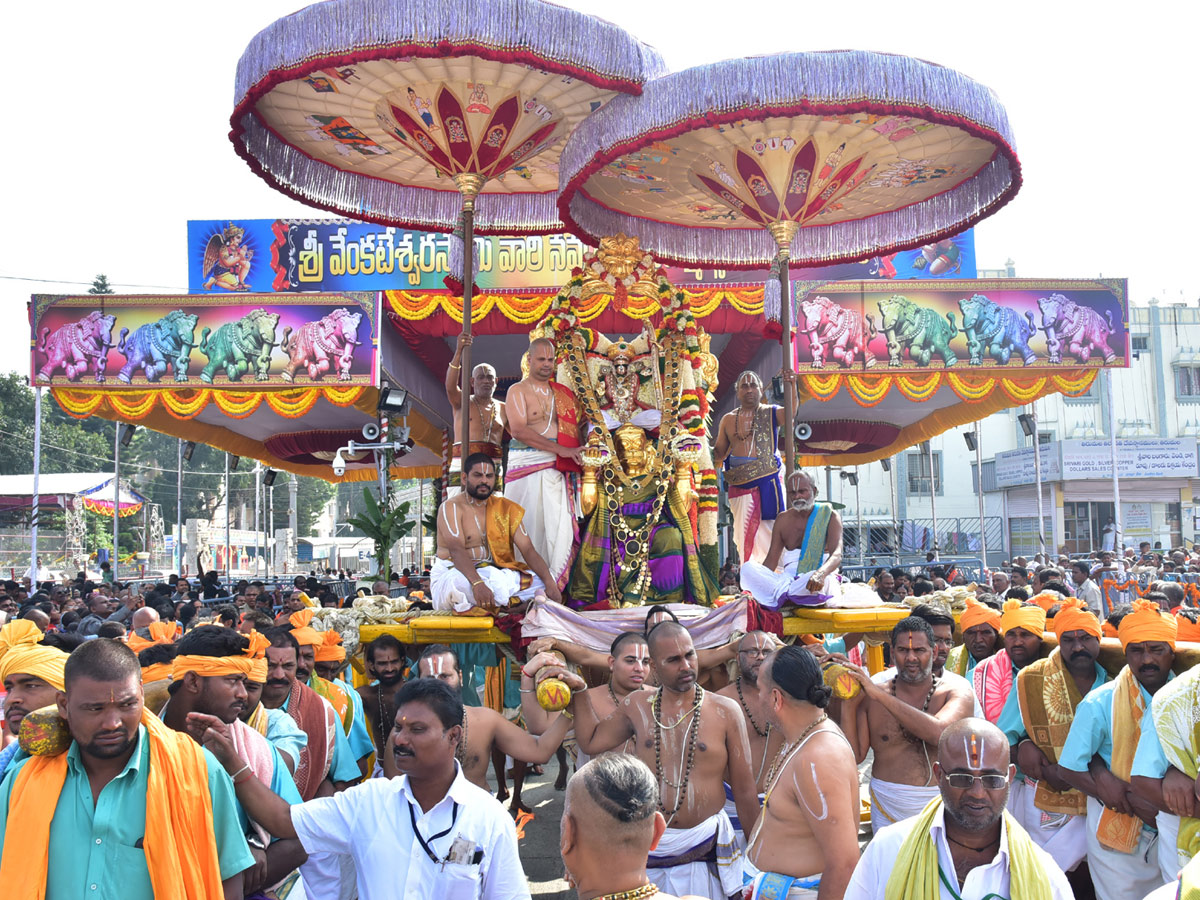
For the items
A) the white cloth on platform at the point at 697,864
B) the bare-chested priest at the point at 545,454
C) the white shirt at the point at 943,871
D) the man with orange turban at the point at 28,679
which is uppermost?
the bare-chested priest at the point at 545,454

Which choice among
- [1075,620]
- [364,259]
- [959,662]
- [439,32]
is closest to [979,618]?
[959,662]

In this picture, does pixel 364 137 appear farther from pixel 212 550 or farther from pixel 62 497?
pixel 212 550

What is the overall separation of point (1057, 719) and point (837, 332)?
858cm

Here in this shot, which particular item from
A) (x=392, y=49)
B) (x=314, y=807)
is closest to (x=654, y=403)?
(x=392, y=49)

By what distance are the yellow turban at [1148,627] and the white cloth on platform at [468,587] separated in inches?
133

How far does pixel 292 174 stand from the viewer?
24.4ft

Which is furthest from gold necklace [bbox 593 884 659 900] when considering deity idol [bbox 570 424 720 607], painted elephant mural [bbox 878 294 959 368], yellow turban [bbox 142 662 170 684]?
painted elephant mural [bbox 878 294 959 368]

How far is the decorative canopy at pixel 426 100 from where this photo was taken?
5.54 meters

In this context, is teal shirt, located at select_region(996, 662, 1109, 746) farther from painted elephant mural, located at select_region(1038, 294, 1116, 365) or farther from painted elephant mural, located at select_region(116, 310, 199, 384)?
painted elephant mural, located at select_region(116, 310, 199, 384)

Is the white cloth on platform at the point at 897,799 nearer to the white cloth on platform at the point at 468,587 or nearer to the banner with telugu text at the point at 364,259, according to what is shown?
the white cloth on platform at the point at 468,587

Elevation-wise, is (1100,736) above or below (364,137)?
below

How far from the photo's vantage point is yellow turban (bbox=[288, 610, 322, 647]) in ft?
14.9

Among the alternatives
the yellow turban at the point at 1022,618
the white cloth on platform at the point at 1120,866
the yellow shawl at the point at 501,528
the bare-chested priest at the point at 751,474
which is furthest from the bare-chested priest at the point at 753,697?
the bare-chested priest at the point at 751,474

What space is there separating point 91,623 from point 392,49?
659 cm
